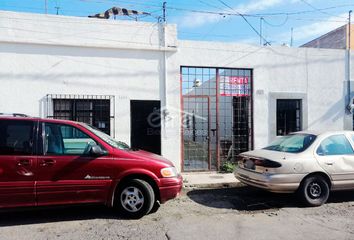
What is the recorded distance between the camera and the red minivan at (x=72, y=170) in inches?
212

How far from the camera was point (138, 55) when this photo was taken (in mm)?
9844

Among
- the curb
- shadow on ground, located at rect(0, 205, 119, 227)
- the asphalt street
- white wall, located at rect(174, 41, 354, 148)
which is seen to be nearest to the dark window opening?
white wall, located at rect(174, 41, 354, 148)

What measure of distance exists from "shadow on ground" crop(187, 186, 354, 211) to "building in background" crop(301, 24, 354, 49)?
9.47m

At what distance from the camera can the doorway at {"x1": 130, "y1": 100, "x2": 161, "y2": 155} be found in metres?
10.0

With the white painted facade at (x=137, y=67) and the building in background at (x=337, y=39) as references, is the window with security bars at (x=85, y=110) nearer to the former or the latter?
the white painted facade at (x=137, y=67)

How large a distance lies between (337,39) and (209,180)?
35.7ft

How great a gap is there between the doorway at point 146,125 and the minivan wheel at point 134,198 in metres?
4.21

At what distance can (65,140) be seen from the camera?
575cm

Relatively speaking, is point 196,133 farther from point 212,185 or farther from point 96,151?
point 96,151

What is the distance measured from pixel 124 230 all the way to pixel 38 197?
4.93ft

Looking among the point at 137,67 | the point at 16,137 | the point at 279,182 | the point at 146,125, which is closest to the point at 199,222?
the point at 279,182

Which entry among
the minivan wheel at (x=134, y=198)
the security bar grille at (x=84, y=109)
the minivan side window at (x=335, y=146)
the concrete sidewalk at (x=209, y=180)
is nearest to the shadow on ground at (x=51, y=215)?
the minivan wheel at (x=134, y=198)

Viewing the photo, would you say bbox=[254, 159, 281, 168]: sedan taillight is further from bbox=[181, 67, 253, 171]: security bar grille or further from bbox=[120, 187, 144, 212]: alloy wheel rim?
bbox=[181, 67, 253, 171]: security bar grille

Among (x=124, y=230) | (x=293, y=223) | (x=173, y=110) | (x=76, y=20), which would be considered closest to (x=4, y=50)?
(x=76, y=20)
